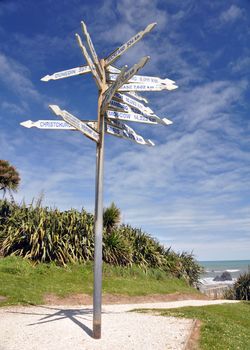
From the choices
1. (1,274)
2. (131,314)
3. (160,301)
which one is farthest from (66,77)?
(160,301)

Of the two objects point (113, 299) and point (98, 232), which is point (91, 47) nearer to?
point (98, 232)

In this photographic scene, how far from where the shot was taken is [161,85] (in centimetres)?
790

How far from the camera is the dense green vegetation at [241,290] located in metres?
21.7

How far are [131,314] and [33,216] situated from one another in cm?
964

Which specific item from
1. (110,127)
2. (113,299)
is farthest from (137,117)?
(113,299)

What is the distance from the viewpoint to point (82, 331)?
8.17 meters

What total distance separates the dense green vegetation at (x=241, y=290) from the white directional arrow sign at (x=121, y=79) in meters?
17.0

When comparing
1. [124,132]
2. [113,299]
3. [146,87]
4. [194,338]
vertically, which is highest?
[146,87]

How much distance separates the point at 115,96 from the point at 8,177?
52.3ft

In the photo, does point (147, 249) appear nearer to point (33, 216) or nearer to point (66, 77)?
point (33, 216)

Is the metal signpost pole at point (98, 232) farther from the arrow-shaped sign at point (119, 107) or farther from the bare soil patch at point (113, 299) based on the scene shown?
the bare soil patch at point (113, 299)

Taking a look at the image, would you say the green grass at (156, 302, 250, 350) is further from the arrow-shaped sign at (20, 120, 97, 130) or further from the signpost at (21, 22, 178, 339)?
the arrow-shaped sign at (20, 120, 97, 130)

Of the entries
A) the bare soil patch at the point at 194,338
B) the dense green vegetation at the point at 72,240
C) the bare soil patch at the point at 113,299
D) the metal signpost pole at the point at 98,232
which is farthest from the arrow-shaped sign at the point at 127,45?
the dense green vegetation at the point at 72,240

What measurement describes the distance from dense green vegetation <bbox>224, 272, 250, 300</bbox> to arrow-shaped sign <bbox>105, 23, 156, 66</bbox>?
1730cm
